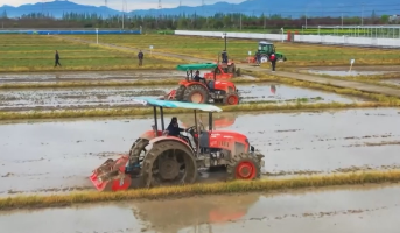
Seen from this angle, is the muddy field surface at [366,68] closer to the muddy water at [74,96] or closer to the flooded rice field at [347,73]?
the flooded rice field at [347,73]

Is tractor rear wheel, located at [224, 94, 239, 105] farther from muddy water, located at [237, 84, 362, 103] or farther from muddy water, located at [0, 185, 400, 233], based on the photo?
muddy water, located at [0, 185, 400, 233]

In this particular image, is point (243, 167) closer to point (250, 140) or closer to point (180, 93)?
point (250, 140)

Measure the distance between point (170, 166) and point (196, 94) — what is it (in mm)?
11539

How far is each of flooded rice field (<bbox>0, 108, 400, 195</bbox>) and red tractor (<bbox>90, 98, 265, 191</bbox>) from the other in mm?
785

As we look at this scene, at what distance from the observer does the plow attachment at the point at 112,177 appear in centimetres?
1135

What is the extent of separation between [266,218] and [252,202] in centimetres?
86

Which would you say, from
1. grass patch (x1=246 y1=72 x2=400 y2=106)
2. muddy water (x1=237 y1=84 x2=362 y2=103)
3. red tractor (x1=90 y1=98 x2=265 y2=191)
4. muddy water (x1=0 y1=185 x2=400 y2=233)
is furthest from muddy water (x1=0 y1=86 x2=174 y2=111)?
muddy water (x1=0 y1=185 x2=400 y2=233)

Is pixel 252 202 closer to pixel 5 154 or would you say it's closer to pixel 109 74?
pixel 5 154

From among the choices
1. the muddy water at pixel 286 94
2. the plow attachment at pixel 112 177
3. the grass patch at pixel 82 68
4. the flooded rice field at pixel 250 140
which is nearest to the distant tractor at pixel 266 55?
the grass patch at pixel 82 68

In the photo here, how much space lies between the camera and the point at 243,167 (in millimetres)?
12023

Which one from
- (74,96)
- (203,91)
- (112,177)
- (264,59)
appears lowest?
(112,177)

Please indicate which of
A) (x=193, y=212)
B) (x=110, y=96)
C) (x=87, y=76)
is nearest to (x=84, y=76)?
(x=87, y=76)

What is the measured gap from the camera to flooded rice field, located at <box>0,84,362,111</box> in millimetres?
24156

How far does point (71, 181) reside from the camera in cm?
1224
